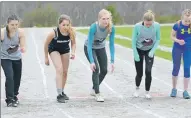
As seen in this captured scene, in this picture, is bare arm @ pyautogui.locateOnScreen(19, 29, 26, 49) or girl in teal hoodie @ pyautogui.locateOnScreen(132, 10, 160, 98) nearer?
bare arm @ pyautogui.locateOnScreen(19, 29, 26, 49)

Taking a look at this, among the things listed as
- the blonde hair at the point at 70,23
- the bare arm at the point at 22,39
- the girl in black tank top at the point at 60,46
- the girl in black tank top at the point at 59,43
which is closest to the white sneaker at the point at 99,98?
the girl in black tank top at the point at 60,46

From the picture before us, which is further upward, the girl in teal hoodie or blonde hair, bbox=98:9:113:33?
blonde hair, bbox=98:9:113:33

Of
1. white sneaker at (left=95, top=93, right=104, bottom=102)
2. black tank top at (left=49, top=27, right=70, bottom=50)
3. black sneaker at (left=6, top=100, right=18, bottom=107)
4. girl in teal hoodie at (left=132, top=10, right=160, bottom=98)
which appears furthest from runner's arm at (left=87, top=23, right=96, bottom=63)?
black sneaker at (left=6, top=100, right=18, bottom=107)

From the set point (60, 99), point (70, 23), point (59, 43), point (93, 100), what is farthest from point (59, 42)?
point (93, 100)

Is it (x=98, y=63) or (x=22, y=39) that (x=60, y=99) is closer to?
(x=98, y=63)

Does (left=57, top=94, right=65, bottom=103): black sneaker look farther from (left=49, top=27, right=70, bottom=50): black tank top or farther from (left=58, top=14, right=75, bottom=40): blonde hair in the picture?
(left=58, top=14, right=75, bottom=40): blonde hair

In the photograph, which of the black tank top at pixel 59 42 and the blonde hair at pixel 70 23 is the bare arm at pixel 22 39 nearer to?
the black tank top at pixel 59 42

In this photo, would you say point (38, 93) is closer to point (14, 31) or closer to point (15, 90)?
point (15, 90)

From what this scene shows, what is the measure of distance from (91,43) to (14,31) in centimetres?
148

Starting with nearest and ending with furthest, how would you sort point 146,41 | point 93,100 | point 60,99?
point 60,99
point 93,100
point 146,41

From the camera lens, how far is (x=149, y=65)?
9391 millimetres

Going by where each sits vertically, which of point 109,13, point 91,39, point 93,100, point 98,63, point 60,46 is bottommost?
point 93,100

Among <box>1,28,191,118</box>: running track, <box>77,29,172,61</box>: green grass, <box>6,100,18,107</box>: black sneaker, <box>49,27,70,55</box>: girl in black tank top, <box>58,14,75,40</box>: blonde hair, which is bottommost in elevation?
<box>77,29,172,61</box>: green grass

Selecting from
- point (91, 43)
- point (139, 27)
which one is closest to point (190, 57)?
point (139, 27)
